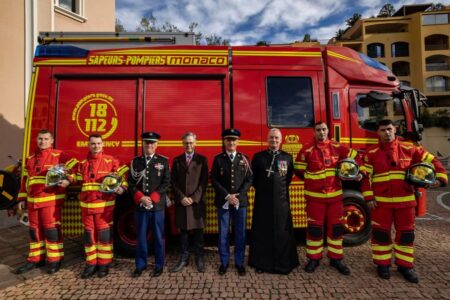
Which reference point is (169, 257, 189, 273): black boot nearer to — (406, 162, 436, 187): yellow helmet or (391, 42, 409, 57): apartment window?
(406, 162, 436, 187): yellow helmet

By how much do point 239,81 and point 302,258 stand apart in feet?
9.40

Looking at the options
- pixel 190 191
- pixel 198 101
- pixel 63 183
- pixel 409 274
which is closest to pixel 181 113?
pixel 198 101

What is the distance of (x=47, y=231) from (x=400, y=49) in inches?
1659

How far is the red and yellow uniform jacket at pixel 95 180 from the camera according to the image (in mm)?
3906

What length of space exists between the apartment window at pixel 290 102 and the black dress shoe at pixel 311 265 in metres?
1.98

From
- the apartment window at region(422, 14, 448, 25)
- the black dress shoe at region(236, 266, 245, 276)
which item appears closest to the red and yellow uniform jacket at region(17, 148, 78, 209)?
the black dress shoe at region(236, 266, 245, 276)

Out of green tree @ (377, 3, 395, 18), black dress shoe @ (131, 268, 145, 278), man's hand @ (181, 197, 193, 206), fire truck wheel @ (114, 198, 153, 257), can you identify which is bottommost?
black dress shoe @ (131, 268, 145, 278)

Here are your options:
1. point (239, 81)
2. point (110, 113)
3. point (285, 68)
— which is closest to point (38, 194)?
point (110, 113)

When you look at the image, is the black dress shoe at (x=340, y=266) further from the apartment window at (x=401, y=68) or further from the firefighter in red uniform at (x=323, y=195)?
the apartment window at (x=401, y=68)

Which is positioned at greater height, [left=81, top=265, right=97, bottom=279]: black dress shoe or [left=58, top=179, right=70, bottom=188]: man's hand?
[left=58, top=179, right=70, bottom=188]: man's hand

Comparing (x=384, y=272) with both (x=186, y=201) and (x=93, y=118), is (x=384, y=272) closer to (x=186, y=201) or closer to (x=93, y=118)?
(x=186, y=201)

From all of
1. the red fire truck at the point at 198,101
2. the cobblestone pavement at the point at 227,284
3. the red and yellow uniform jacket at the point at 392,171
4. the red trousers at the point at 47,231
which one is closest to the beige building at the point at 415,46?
the red fire truck at the point at 198,101

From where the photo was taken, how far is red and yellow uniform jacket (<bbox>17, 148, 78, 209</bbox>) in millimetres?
4012

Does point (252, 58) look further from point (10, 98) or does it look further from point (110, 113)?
point (10, 98)
